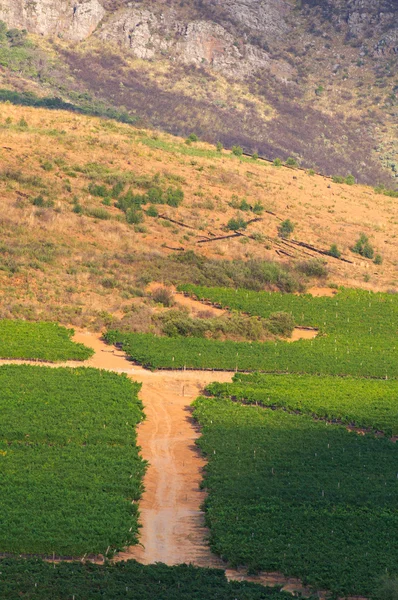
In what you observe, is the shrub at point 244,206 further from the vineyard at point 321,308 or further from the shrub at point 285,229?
the vineyard at point 321,308

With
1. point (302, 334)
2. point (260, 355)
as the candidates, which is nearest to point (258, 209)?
point (302, 334)

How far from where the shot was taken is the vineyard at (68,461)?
2311 cm

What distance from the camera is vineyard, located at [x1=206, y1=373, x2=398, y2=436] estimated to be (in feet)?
116

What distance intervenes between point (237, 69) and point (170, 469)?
9918 cm

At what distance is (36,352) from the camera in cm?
3916

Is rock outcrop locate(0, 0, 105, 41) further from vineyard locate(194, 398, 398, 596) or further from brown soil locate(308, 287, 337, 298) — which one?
vineyard locate(194, 398, 398, 596)

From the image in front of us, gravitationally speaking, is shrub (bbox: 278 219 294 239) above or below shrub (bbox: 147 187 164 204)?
below

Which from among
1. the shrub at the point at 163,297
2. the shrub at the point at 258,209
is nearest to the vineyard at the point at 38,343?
the shrub at the point at 163,297

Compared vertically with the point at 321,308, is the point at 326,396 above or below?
above

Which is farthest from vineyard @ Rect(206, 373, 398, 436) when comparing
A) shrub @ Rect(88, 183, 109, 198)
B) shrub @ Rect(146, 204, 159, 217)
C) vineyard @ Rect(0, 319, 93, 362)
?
shrub @ Rect(88, 183, 109, 198)

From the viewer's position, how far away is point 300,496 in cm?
2691

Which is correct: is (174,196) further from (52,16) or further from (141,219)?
(52,16)

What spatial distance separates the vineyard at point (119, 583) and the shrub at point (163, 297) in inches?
1075

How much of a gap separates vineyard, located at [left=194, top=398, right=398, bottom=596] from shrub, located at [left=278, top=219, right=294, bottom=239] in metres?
29.4
